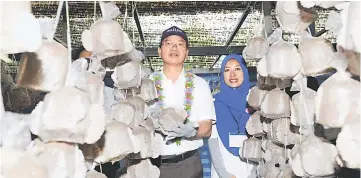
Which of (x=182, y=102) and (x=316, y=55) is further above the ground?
(x=316, y=55)

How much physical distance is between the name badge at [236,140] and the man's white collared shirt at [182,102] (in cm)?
28

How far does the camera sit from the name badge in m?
2.49

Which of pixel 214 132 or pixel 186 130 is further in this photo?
pixel 214 132

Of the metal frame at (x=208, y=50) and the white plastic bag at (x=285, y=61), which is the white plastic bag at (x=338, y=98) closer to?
the white plastic bag at (x=285, y=61)

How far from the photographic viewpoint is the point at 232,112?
8.30 ft

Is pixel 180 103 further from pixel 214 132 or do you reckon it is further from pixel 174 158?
pixel 214 132

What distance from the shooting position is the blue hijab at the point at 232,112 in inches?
98.7

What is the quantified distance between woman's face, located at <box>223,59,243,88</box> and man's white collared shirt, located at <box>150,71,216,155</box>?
1.07 ft

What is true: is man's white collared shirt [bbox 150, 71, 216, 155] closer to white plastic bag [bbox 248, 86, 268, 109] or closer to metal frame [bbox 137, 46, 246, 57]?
white plastic bag [bbox 248, 86, 268, 109]

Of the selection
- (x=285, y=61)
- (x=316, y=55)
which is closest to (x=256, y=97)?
(x=285, y=61)

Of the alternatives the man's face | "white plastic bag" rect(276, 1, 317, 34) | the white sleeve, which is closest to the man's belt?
the white sleeve

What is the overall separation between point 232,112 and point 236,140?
0.14 metres

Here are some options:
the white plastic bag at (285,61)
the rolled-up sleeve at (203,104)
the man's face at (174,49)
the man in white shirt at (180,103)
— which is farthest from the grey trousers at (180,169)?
the white plastic bag at (285,61)

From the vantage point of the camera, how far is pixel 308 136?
1.30m
